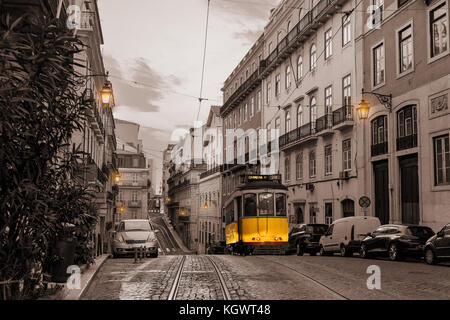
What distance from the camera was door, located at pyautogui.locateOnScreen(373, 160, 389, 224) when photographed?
26197 mm

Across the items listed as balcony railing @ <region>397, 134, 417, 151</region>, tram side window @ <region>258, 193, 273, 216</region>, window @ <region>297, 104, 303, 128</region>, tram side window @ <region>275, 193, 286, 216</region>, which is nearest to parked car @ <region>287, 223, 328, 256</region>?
tram side window @ <region>275, 193, 286, 216</region>

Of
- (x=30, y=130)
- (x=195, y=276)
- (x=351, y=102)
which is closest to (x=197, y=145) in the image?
(x=351, y=102)

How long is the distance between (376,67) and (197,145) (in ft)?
176

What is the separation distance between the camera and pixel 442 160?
2191 centimetres

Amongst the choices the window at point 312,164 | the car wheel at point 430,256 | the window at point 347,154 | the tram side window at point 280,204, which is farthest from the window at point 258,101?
the car wheel at point 430,256

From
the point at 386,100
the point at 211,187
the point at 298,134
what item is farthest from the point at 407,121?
the point at 211,187

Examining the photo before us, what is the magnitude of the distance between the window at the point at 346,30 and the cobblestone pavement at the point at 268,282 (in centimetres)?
1785

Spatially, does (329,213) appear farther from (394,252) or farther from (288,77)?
(394,252)

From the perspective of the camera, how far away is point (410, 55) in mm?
24406

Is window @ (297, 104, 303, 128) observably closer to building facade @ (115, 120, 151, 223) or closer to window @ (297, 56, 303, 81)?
window @ (297, 56, 303, 81)

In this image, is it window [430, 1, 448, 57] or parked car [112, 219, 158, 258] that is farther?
window [430, 1, 448, 57]

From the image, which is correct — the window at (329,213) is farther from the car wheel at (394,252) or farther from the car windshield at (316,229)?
the car wheel at (394,252)

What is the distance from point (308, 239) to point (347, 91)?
9.01 metres

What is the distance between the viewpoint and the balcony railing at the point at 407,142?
23.7 metres
